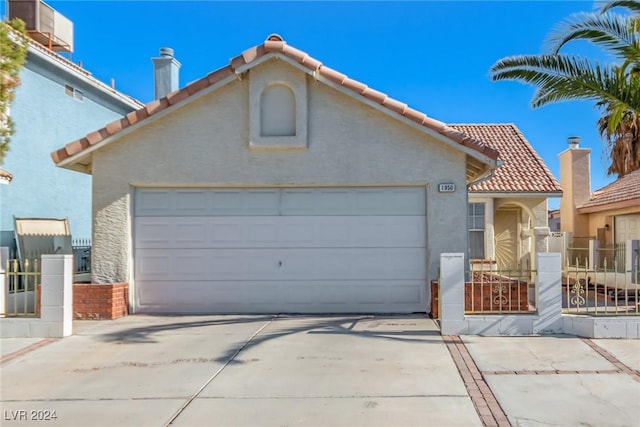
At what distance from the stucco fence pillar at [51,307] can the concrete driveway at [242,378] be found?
1.30 feet

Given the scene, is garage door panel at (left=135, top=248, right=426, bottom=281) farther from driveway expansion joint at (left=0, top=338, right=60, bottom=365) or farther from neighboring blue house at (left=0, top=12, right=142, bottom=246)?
neighboring blue house at (left=0, top=12, right=142, bottom=246)

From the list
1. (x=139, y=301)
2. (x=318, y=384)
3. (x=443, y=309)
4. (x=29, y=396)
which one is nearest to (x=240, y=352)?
(x=318, y=384)

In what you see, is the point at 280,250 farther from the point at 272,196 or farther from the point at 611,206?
the point at 611,206

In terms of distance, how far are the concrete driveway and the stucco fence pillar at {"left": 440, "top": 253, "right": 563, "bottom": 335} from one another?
0.49m

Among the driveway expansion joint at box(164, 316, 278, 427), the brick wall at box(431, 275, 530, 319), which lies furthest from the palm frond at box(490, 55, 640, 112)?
the driveway expansion joint at box(164, 316, 278, 427)

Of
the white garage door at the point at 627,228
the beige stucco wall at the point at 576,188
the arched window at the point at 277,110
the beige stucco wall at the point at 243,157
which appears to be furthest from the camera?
the beige stucco wall at the point at 576,188

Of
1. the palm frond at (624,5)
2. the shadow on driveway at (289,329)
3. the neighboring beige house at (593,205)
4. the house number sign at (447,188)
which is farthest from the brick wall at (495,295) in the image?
the neighboring beige house at (593,205)

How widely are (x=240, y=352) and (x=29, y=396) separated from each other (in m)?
2.72

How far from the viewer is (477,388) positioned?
623cm

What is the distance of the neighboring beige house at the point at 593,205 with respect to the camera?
54.3 feet

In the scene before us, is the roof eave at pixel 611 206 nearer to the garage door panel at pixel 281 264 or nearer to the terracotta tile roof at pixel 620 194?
the terracotta tile roof at pixel 620 194

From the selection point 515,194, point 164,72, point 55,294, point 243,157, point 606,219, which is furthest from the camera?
point 606,219

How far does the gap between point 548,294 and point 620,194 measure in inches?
410

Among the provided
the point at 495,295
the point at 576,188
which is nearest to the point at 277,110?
the point at 495,295
